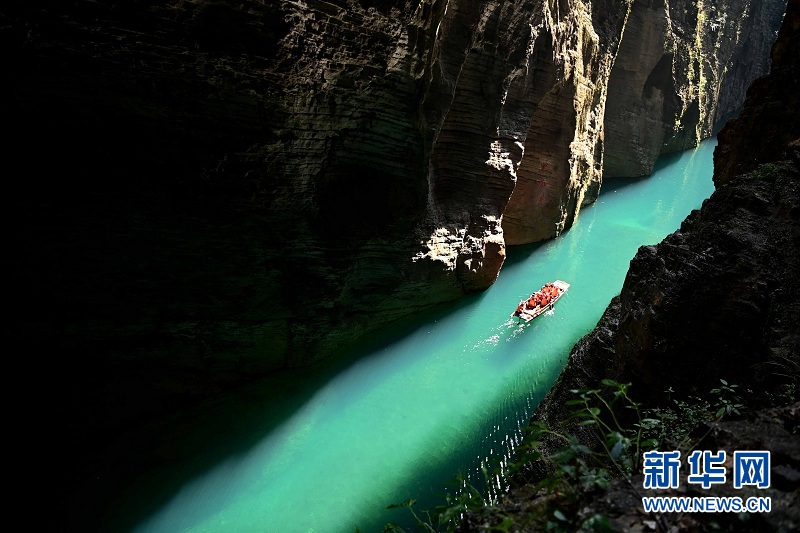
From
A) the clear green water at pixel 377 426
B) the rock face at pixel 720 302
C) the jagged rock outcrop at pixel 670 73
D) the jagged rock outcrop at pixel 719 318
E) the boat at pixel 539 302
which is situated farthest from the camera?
the jagged rock outcrop at pixel 670 73

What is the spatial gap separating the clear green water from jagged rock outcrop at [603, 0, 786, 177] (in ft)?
36.5

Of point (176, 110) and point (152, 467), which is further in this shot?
point (152, 467)

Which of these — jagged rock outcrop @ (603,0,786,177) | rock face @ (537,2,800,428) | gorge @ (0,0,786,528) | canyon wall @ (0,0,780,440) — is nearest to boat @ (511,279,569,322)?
gorge @ (0,0,786,528)

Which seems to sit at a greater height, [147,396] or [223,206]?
[223,206]

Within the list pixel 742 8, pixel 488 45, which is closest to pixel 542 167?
pixel 488 45

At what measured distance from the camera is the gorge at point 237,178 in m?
5.52

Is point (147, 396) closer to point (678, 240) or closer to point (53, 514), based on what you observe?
point (53, 514)

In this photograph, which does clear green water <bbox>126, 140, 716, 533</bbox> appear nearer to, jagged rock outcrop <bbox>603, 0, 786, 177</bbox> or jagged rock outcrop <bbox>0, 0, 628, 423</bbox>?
jagged rock outcrop <bbox>0, 0, 628, 423</bbox>

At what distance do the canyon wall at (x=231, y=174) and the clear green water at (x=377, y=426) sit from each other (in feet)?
2.54

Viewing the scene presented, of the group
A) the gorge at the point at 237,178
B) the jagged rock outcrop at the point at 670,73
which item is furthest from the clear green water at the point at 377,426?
the jagged rock outcrop at the point at 670,73

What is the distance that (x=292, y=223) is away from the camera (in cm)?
762

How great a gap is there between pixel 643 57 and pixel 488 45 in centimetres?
1302

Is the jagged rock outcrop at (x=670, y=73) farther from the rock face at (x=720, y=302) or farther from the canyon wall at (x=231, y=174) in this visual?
the rock face at (x=720, y=302)

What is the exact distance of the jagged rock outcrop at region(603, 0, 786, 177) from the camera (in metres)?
18.6
